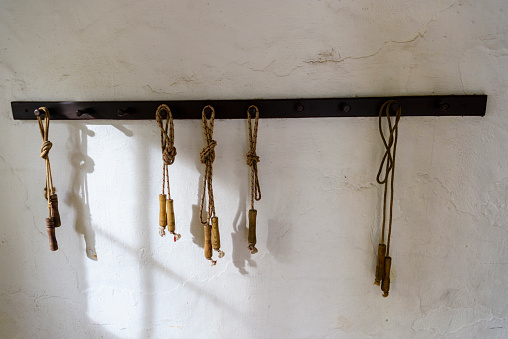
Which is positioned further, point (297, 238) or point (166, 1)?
point (297, 238)

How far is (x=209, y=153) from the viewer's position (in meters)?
0.92

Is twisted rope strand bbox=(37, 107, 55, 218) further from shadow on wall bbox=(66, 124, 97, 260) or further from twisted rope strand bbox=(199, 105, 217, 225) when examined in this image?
twisted rope strand bbox=(199, 105, 217, 225)

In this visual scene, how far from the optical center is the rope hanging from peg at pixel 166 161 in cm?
92

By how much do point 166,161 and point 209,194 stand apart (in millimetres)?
154

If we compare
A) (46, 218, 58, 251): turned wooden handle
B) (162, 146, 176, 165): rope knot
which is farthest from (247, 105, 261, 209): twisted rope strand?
(46, 218, 58, 251): turned wooden handle

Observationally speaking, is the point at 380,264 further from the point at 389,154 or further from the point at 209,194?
the point at 209,194

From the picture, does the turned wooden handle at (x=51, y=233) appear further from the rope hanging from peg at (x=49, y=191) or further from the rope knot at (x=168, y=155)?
the rope knot at (x=168, y=155)

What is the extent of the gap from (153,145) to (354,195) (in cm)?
63

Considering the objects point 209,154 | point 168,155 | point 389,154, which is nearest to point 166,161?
point 168,155

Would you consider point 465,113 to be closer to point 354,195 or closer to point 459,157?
point 459,157

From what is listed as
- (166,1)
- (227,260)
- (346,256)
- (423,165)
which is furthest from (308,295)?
(166,1)

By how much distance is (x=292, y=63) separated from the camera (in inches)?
36.9

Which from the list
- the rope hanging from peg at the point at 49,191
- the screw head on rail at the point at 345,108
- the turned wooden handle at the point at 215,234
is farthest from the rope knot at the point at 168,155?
the screw head on rail at the point at 345,108

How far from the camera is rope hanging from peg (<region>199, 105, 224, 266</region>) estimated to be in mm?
921
